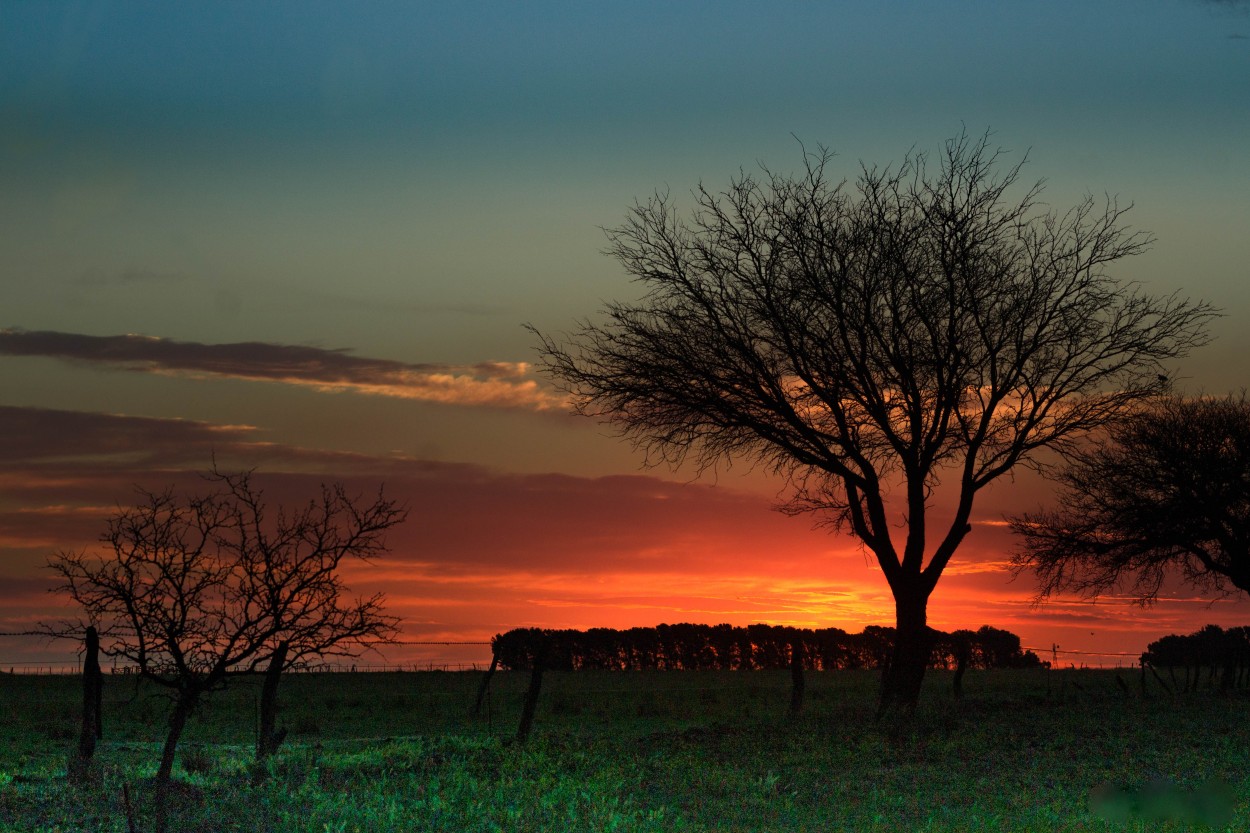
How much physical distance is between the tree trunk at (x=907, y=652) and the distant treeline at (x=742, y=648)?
40.7 meters

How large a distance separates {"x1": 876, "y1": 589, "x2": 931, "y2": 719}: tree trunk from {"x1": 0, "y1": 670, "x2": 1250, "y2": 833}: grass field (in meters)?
0.87

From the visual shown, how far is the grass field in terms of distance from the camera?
15.6m

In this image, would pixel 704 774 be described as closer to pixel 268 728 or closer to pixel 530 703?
pixel 530 703

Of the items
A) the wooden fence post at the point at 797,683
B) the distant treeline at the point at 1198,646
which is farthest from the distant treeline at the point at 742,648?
the wooden fence post at the point at 797,683

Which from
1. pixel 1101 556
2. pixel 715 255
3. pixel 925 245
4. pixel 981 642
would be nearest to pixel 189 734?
pixel 715 255

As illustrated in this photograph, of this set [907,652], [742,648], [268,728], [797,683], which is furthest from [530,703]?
[742,648]

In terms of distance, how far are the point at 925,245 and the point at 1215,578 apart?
74.0 ft

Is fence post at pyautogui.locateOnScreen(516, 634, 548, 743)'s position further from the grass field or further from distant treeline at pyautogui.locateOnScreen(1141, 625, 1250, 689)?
distant treeline at pyautogui.locateOnScreen(1141, 625, 1250, 689)

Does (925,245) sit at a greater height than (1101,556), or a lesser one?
greater

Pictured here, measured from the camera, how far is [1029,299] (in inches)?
1080

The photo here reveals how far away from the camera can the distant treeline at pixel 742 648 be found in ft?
234

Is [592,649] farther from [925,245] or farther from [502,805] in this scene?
[502,805]

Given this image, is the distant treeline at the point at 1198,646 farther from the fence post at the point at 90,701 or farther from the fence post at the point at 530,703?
the fence post at the point at 90,701

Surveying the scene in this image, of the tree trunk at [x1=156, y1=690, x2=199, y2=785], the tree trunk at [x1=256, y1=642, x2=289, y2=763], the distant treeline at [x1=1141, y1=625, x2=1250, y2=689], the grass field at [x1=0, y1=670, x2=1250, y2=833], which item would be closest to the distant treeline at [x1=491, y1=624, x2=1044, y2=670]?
the distant treeline at [x1=1141, y1=625, x2=1250, y2=689]
